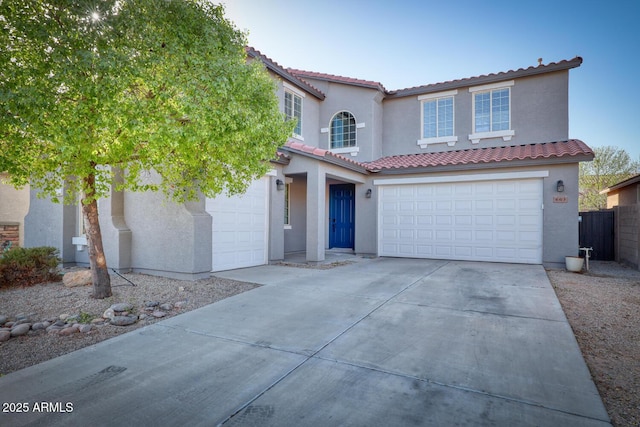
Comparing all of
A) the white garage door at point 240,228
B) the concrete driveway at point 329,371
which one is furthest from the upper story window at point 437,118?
the concrete driveway at point 329,371

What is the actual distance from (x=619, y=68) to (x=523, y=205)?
7.91 m

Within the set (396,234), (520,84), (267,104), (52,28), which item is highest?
(520,84)

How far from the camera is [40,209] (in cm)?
989

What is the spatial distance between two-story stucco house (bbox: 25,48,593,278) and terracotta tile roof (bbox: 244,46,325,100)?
0.07 m

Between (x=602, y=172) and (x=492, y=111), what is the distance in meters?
17.8

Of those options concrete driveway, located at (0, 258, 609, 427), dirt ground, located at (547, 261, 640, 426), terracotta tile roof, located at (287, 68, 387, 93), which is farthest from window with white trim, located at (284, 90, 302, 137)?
dirt ground, located at (547, 261, 640, 426)

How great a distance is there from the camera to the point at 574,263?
9227 millimetres

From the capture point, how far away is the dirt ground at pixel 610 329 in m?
2.90

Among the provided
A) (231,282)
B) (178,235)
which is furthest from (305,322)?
(178,235)

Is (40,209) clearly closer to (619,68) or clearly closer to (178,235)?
(178,235)

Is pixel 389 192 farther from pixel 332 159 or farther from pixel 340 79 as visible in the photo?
pixel 340 79

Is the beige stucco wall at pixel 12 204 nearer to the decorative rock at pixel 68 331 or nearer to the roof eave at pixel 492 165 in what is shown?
the decorative rock at pixel 68 331

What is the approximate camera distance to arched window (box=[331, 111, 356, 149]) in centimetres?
1364

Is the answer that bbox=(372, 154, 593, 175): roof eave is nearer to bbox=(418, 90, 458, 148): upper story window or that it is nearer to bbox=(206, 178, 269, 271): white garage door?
bbox=(418, 90, 458, 148): upper story window
